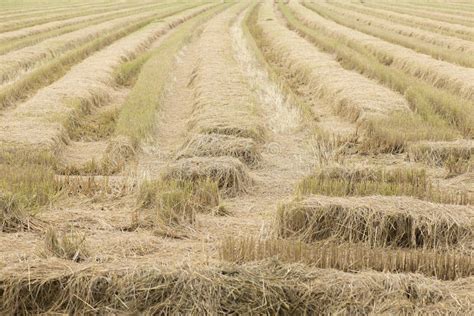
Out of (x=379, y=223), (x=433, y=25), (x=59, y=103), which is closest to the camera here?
(x=379, y=223)

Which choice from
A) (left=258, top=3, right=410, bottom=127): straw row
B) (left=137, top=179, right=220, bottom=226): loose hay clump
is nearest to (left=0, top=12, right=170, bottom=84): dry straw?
(left=258, top=3, right=410, bottom=127): straw row

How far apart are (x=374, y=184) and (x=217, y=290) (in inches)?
108

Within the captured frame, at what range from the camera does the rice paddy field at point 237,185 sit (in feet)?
13.5

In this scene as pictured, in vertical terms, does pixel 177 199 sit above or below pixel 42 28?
above

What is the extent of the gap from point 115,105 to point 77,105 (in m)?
1.20

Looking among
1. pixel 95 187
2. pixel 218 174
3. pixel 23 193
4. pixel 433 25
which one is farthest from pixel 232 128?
pixel 433 25

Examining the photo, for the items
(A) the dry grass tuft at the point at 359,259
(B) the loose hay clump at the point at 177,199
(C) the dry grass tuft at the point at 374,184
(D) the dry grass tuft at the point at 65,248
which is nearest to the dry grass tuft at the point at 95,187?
(B) the loose hay clump at the point at 177,199

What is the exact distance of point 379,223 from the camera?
17.4ft

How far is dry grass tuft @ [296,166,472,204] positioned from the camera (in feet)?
20.2

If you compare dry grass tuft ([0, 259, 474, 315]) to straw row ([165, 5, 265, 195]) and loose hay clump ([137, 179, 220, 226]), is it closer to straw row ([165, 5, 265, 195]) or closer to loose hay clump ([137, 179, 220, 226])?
loose hay clump ([137, 179, 220, 226])

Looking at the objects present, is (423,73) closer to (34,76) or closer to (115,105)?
(115,105)

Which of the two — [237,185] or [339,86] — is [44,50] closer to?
[339,86]

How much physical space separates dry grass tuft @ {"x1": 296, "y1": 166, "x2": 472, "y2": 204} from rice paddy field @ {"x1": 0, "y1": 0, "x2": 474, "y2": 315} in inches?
1.0

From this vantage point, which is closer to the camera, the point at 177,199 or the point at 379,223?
the point at 379,223
